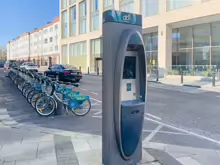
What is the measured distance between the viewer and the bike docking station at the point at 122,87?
3.35 m

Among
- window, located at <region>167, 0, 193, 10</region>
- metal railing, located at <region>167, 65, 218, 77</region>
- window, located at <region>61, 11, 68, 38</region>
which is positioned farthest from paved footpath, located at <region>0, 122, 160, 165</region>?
window, located at <region>61, 11, 68, 38</region>

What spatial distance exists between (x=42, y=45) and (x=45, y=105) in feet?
235

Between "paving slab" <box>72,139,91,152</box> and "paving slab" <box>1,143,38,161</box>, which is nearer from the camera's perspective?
"paving slab" <box>1,143,38,161</box>

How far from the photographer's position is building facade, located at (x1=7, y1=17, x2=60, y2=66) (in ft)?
216

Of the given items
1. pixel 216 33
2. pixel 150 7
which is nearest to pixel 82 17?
pixel 150 7

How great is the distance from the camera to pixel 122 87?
350 cm

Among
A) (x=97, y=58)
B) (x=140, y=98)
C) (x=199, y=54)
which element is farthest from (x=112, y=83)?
(x=97, y=58)

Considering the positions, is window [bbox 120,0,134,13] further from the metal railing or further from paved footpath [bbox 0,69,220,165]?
paved footpath [bbox 0,69,220,165]

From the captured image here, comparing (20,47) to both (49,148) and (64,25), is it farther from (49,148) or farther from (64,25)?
(49,148)

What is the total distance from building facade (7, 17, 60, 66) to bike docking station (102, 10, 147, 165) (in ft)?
193

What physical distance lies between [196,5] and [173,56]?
19.5 ft

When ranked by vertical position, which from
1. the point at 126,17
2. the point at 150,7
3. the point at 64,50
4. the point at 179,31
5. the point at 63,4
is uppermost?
the point at 63,4

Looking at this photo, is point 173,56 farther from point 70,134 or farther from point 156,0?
point 70,134

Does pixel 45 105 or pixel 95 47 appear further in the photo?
pixel 95 47
